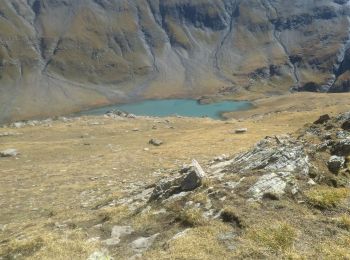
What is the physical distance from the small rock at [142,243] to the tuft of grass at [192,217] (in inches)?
46.6

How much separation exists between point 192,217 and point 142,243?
2024mm

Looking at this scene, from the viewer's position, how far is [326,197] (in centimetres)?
1794

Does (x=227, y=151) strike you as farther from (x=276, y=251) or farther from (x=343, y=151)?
(x=276, y=251)

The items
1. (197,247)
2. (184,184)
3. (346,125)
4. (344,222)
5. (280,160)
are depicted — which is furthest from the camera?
(346,125)

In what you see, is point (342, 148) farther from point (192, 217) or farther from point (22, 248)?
point (22, 248)

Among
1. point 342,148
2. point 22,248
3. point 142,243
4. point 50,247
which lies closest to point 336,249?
point 142,243

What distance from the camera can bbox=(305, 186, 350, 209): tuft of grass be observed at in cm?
1772

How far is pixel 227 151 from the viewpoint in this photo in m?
43.6

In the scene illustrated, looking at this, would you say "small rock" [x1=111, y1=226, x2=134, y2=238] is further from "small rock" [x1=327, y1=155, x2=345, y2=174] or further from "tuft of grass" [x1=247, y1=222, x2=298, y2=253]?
"small rock" [x1=327, y1=155, x2=345, y2=174]

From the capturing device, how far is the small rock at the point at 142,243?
54.6ft

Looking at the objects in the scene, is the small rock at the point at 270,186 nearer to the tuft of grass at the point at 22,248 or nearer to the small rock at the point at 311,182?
the small rock at the point at 311,182

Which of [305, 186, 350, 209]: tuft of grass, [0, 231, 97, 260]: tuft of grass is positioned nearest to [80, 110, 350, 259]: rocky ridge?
[305, 186, 350, 209]: tuft of grass

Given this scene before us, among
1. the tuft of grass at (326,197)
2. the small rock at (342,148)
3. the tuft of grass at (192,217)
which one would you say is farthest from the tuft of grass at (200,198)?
the small rock at (342,148)

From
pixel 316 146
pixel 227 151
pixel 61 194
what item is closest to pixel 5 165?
pixel 61 194
